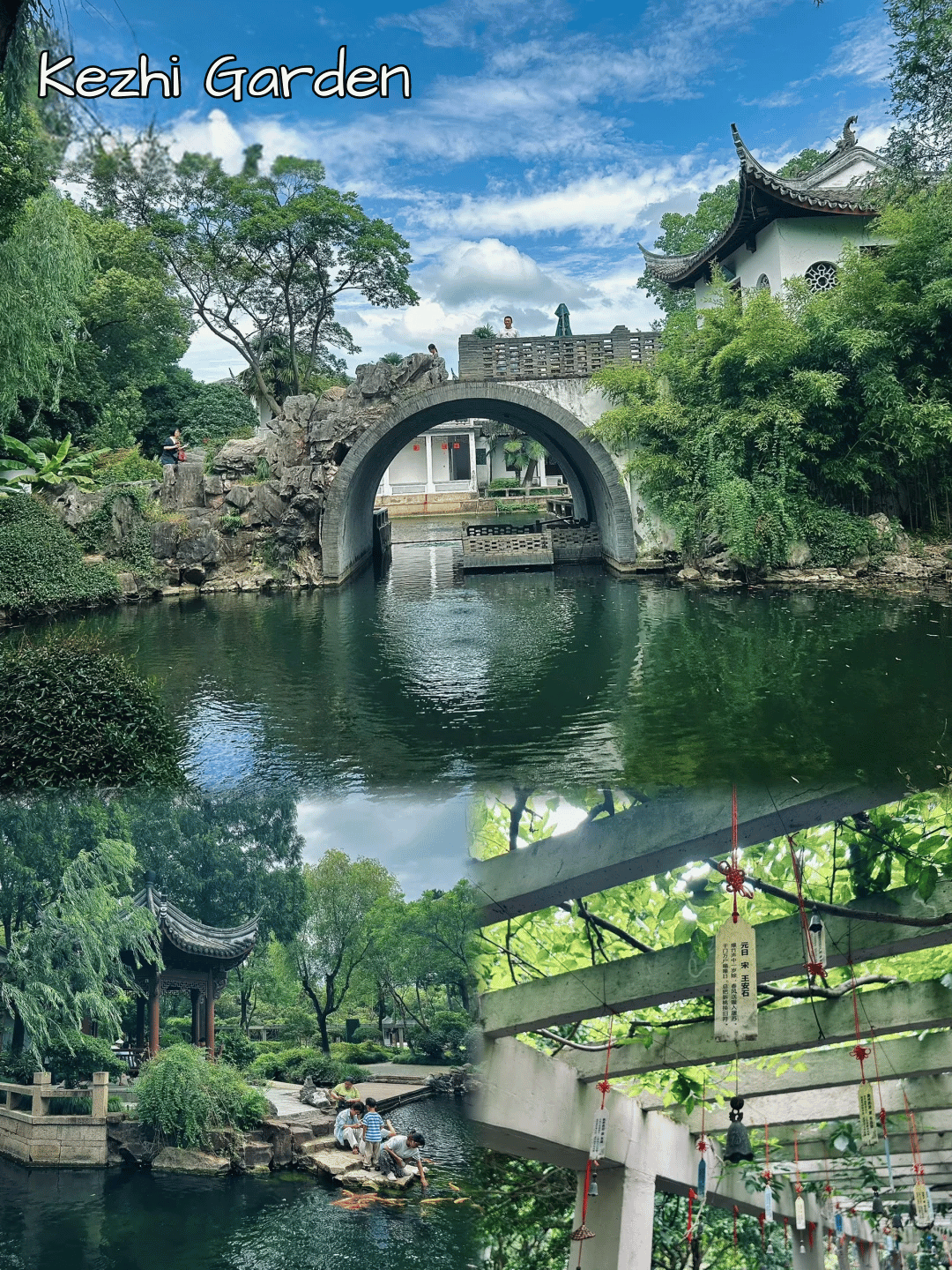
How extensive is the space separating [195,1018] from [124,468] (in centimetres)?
1881

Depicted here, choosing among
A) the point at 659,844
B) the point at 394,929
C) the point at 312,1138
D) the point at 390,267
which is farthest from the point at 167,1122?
the point at 390,267

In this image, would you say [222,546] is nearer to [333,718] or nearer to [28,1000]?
[333,718]

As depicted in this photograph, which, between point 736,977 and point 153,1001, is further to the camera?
point 153,1001

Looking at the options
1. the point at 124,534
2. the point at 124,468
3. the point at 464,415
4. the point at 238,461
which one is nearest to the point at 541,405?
the point at 464,415

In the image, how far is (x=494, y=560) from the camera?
2264 cm

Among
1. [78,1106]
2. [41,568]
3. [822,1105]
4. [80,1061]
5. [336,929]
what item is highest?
[41,568]

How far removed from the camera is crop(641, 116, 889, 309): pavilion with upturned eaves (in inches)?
848

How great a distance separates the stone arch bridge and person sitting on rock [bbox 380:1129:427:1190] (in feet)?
51.9

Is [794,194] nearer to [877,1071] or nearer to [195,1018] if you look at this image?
[877,1071]

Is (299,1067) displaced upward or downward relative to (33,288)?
downward

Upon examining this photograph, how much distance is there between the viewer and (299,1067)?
229 inches

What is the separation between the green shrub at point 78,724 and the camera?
6195 mm

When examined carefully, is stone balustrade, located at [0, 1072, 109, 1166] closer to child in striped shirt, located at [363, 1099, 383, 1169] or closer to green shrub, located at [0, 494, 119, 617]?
child in striped shirt, located at [363, 1099, 383, 1169]

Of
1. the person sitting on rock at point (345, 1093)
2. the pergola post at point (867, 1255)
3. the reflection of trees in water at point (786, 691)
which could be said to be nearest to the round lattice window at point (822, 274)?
the reflection of trees in water at point (786, 691)
